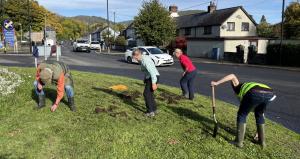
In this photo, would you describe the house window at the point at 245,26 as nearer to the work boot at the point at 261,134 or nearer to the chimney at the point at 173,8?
the chimney at the point at 173,8

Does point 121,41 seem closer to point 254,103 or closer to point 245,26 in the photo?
point 245,26

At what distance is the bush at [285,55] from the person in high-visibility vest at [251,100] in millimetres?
24849

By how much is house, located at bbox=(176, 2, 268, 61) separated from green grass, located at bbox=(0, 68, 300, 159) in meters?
33.3

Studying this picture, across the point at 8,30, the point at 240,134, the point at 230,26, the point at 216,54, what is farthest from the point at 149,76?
the point at 230,26

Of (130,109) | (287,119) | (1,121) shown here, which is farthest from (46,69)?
(287,119)

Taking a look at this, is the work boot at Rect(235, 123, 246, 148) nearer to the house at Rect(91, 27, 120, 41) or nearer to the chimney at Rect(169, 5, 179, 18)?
the chimney at Rect(169, 5, 179, 18)

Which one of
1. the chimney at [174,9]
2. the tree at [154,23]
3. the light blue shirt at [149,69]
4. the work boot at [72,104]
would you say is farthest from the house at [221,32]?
the work boot at [72,104]

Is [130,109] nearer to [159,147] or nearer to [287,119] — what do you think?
[159,147]

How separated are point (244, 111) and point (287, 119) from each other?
357cm

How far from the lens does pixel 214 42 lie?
1681 inches

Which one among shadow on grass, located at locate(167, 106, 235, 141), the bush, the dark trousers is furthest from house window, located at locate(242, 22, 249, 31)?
shadow on grass, located at locate(167, 106, 235, 141)

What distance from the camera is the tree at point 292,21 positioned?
2094 inches

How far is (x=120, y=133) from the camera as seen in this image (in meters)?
6.50

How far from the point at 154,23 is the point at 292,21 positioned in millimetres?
23812
